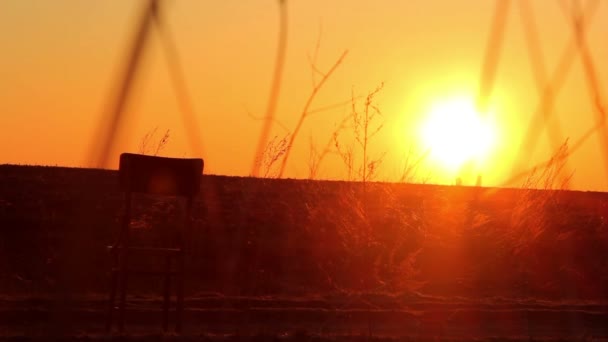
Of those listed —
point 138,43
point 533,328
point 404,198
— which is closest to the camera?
point 138,43

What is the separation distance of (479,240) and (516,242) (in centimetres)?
84

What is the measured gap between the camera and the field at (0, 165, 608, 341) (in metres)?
12.0

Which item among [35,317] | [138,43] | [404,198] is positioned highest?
[404,198]

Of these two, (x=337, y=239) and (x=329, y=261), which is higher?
(x=337, y=239)

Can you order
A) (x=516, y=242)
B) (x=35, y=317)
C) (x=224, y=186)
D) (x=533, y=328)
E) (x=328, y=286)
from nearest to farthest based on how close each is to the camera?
(x=35, y=317), (x=533, y=328), (x=328, y=286), (x=516, y=242), (x=224, y=186)

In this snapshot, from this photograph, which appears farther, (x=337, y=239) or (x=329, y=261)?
(x=337, y=239)

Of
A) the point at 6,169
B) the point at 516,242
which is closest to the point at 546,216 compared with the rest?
the point at 516,242

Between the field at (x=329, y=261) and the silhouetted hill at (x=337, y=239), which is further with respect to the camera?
the silhouetted hill at (x=337, y=239)

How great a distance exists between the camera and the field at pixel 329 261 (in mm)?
12000

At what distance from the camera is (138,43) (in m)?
5.32

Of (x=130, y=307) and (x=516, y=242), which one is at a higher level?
(x=516, y=242)

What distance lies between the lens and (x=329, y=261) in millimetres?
19391

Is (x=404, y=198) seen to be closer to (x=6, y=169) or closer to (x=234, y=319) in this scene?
(x=6, y=169)

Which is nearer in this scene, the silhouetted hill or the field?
the field
